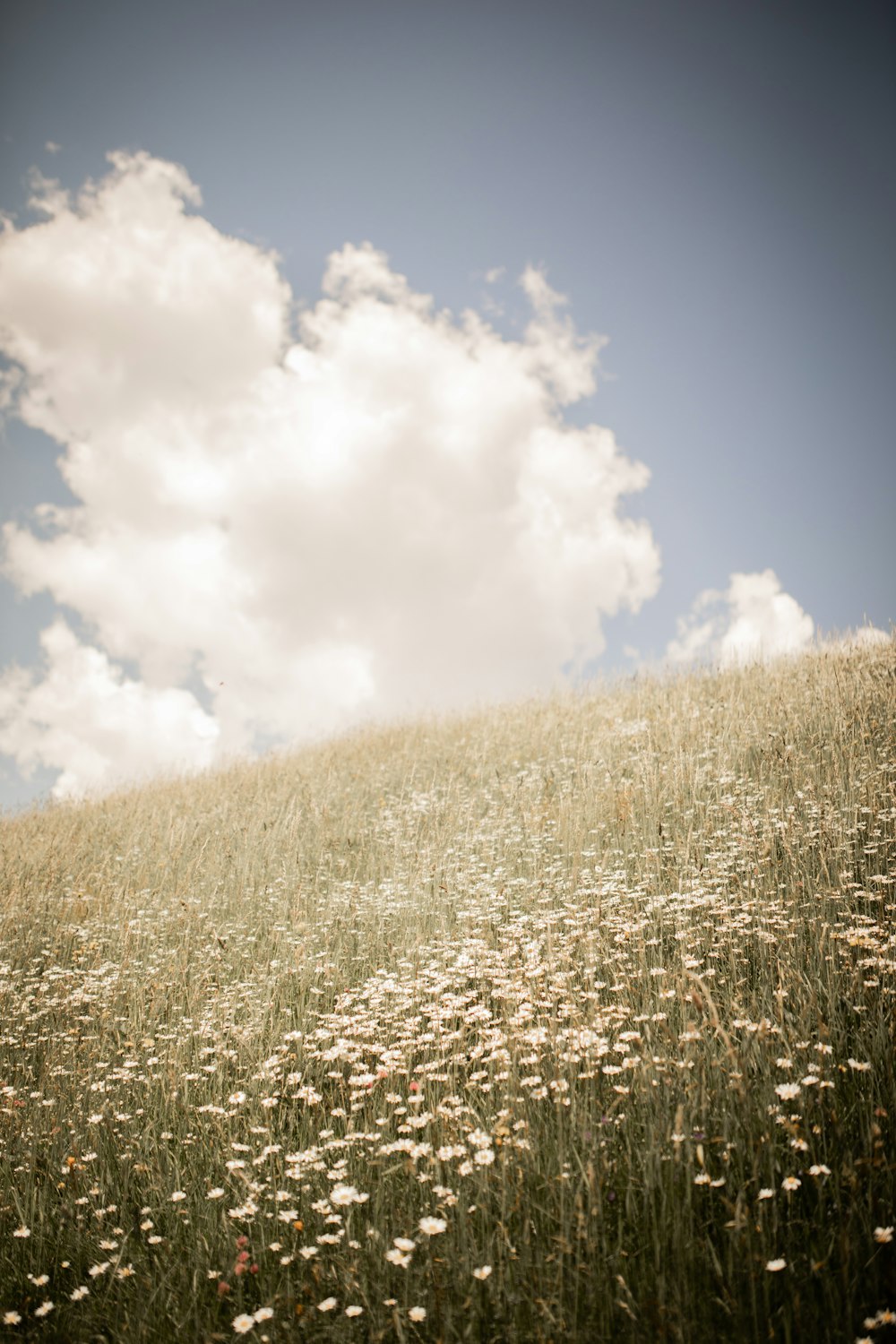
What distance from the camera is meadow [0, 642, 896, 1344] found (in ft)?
7.91

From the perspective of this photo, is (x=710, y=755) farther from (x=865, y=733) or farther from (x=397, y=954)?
(x=397, y=954)

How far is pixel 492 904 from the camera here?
5.74 meters

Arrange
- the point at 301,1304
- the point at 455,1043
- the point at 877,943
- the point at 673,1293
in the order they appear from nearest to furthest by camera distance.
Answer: the point at 673,1293 < the point at 301,1304 < the point at 877,943 < the point at 455,1043

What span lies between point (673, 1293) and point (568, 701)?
10286 mm

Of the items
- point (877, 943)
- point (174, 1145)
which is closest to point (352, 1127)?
point (174, 1145)

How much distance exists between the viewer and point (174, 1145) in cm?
389

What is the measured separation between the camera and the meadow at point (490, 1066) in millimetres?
2410

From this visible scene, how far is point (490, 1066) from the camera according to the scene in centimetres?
379

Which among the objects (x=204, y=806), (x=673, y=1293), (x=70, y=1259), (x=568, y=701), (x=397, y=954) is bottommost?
(x=70, y=1259)

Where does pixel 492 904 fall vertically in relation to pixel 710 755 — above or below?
below

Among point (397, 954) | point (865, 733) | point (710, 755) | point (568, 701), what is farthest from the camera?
point (568, 701)

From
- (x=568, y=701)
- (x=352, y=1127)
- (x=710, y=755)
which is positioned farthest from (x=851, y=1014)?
(x=568, y=701)

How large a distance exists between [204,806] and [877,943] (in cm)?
893

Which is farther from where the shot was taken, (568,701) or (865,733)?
(568,701)
